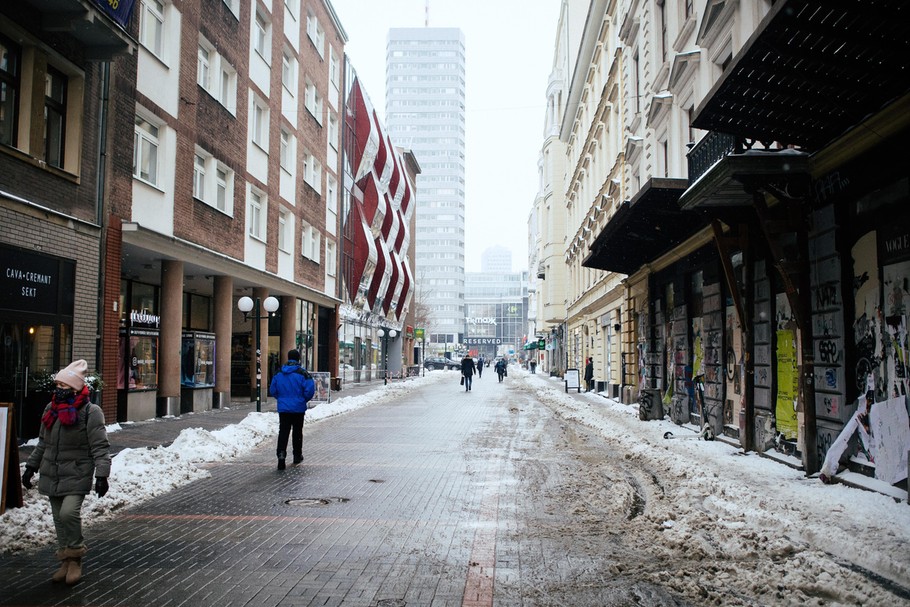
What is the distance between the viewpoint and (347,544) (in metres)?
6.38

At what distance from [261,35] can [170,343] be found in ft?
41.1

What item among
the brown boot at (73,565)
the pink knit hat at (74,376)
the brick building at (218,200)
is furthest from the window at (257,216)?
the brown boot at (73,565)

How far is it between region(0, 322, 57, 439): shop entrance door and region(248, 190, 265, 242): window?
11954 mm

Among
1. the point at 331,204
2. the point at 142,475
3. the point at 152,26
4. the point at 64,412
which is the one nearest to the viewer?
the point at 64,412

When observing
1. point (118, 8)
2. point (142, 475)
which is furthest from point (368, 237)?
point (142, 475)

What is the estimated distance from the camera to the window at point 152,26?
17500 millimetres

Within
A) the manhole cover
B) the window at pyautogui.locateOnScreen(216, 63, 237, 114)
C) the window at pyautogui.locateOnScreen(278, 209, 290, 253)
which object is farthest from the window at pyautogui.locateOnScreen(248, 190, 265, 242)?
the manhole cover

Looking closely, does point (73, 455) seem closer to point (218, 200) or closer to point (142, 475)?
point (142, 475)

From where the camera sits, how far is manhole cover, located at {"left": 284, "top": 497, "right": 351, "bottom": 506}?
812cm

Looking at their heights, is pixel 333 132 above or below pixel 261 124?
above

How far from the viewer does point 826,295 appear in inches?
383

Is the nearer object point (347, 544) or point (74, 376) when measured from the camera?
point (74, 376)

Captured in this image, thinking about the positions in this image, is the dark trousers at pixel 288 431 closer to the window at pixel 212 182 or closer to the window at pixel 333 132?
the window at pixel 212 182

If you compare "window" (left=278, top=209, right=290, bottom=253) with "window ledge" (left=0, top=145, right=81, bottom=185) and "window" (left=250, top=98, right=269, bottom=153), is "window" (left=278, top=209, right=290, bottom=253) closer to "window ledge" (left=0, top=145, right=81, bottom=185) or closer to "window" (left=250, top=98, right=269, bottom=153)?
"window" (left=250, top=98, right=269, bottom=153)
